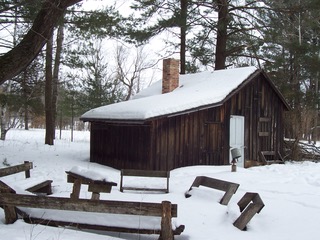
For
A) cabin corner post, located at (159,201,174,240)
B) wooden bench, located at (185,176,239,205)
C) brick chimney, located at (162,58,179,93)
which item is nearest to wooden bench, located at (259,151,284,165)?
brick chimney, located at (162,58,179,93)

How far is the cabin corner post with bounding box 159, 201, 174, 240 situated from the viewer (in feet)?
17.9

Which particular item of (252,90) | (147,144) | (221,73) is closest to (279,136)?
(252,90)

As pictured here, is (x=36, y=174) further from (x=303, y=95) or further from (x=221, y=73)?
(x=303, y=95)

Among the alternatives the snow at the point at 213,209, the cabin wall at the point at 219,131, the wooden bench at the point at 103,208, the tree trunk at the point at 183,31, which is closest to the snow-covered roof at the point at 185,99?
the cabin wall at the point at 219,131

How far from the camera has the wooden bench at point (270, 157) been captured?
16062mm

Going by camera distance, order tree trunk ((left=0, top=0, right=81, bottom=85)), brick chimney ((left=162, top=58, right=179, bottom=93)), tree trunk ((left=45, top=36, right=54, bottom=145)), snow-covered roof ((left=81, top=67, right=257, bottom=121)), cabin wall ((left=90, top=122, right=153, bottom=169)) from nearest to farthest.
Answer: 1. tree trunk ((left=0, top=0, right=81, bottom=85))
2. snow-covered roof ((left=81, top=67, right=257, bottom=121))
3. cabin wall ((left=90, top=122, right=153, bottom=169))
4. brick chimney ((left=162, top=58, right=179, bottom=93))
5. tree trunk ((left=45, top=36, right=54, bottom=145))

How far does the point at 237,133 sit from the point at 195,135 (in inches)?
96.5

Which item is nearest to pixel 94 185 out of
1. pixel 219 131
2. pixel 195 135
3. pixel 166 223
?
pixel 166 223

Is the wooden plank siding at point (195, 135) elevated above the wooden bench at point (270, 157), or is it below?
above

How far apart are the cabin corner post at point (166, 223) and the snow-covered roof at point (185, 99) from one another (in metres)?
6.62

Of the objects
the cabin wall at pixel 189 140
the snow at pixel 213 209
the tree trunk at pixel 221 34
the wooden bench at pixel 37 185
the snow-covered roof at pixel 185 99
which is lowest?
the snow at pixel 213 209

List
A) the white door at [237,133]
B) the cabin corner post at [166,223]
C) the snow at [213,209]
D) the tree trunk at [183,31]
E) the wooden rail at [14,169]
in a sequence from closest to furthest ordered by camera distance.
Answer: the cabin corner post at [166,223] → the snow at [213,209] → the wooden rail at [14,169] → the white door at [237,133] → the tree trunk at [183,31]

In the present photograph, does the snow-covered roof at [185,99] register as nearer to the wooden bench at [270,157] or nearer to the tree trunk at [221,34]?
the wooden bench at [270,157]

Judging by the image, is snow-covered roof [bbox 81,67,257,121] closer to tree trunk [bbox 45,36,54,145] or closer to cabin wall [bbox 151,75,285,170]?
cabin wall [bbox 151,75,285,170]
